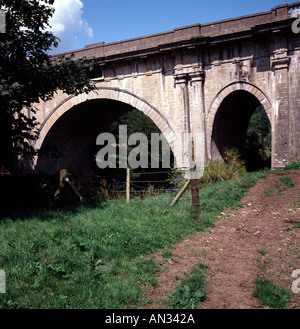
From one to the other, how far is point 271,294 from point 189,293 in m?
0.89

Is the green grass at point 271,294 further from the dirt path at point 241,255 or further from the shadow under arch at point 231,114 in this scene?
the shadow under arch at point 231,114

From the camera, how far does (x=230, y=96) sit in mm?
12469

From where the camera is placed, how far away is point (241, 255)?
4582 mm

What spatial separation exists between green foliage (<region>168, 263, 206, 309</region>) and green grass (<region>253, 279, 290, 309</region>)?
607 mm

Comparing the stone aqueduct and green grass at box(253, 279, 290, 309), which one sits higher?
the stone aqueduct

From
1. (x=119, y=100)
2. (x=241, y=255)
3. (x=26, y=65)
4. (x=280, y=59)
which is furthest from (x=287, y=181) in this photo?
(x=119, y=100)

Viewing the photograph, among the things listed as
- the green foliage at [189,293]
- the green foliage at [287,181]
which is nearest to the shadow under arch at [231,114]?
the green foliage at [287,181]

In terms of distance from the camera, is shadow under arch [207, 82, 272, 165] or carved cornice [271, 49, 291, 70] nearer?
carved cornice [271, 49, 291, 70]

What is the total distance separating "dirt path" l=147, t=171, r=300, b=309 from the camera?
3438 millimetres

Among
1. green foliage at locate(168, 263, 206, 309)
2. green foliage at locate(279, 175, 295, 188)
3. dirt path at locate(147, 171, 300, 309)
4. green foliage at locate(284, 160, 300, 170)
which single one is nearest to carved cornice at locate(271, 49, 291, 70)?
green foliage at locate(284, 160, 300, 170)

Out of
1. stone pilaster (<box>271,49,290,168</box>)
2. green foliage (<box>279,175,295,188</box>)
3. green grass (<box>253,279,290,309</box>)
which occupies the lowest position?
green grass (<box>253,279,290,309</box>)

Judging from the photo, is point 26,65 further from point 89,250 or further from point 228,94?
A: point 228,94

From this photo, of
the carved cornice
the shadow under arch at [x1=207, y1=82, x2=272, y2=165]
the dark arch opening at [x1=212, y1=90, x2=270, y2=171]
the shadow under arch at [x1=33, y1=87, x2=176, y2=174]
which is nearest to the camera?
the carved cornice

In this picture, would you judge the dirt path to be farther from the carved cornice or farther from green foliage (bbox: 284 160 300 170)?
the carved cornice
